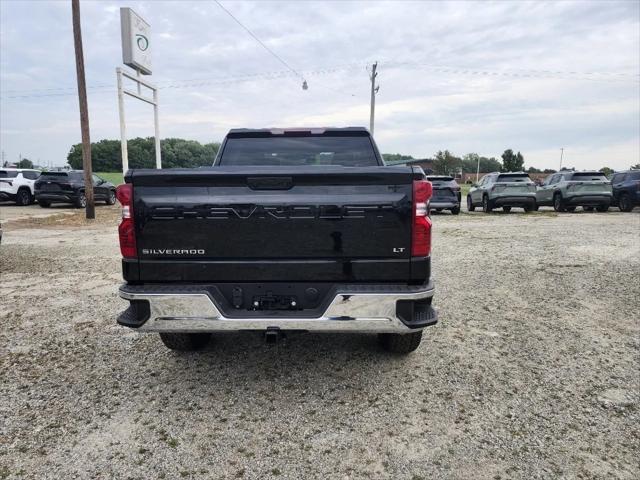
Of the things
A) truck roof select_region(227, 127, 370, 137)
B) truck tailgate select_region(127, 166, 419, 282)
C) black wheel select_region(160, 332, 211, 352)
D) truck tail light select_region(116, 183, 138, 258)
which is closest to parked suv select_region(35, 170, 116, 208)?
truck roof select_region(227, 127, 370, 137)

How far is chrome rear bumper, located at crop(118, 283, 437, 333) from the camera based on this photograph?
2863mm

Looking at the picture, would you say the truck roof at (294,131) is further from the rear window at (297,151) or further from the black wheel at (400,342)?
the black wheel at (400,342)

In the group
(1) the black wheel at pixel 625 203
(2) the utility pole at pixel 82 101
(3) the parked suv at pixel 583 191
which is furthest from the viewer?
(1) the black wheel at pixel 625 203

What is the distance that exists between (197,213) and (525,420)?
8.16 feet

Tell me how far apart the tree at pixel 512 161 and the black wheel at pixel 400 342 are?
299 ft

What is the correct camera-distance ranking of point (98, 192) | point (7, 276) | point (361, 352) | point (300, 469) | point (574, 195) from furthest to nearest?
point (98, 192) → point (574, 195) → point (7, 276) → point (361, 352) → point (300, 469)

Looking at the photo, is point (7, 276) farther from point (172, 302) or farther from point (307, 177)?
point (307, 177)

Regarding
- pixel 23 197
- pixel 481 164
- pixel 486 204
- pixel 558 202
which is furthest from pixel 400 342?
pixel 481 164

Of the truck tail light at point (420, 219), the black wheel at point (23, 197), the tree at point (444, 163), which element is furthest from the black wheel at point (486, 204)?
the tree at point (444, 163)

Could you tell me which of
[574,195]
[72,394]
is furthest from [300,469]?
[574,195]

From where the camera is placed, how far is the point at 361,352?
399cm

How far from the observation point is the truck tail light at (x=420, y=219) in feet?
9.50

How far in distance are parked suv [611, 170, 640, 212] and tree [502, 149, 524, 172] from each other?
73.0 m

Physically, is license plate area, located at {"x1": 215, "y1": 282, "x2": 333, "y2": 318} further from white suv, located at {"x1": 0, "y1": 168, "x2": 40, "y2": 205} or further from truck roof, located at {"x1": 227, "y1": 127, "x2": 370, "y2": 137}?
white suv, located at {"x1": 0, "y1": 168, "x2": 40, "y2": 205}
